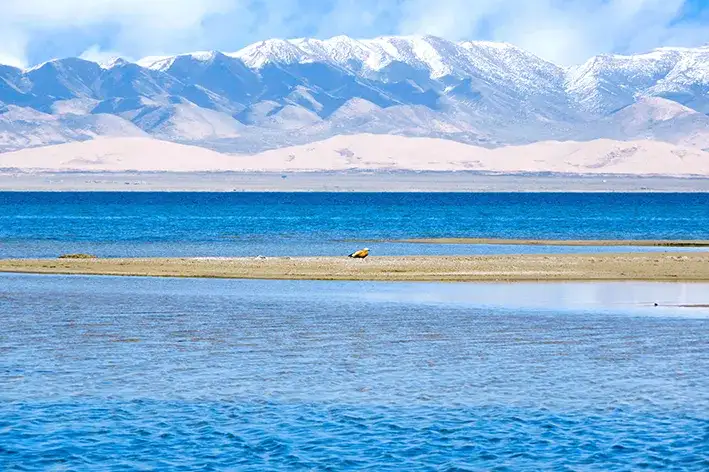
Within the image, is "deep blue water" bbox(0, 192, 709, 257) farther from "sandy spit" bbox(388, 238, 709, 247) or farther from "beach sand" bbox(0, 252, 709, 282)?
"beach sand" bbox(0, 252, 709, 282)

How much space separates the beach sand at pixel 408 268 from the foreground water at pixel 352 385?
30.9ft

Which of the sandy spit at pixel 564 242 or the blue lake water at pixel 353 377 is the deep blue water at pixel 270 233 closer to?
the sandy spit at pixel 564 242

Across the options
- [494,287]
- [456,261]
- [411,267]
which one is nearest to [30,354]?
[494,287]

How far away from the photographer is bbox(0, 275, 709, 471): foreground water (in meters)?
18.2

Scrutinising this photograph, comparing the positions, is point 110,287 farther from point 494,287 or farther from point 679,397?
point 679,397

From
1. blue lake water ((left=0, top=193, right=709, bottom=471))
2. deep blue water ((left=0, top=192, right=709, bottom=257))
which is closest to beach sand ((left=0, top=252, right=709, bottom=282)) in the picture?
blue lake water ((left=0, top=193, right=709, bottom=471))

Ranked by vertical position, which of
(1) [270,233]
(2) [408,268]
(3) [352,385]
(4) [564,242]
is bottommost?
(1) [270,233]

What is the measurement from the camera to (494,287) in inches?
1682

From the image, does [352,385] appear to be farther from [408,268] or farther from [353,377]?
[408,268]

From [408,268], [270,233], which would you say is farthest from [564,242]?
[408,268]

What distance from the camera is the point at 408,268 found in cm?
4975

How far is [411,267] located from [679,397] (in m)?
28.3

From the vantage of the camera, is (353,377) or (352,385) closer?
(352,385)

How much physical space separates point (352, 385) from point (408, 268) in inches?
1060
